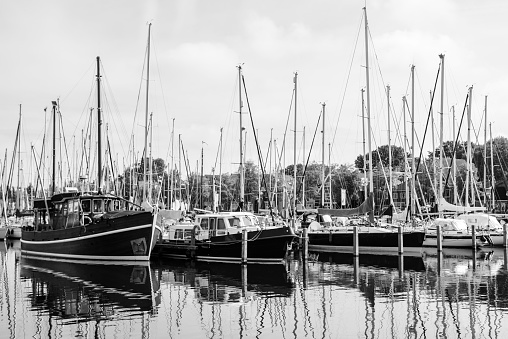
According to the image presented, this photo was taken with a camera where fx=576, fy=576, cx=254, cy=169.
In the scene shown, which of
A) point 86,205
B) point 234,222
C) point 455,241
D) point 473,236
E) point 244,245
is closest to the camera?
point 244,245

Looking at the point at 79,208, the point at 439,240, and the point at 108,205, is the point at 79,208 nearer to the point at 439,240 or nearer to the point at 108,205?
the point at 108,205

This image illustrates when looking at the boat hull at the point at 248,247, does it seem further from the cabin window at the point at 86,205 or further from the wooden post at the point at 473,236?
the wooden post at the point at 473,236

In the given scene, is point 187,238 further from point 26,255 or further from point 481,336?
point 481,336

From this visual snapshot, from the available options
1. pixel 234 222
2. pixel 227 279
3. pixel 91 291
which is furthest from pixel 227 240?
pixel 91 291

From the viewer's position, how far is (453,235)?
42625 mm

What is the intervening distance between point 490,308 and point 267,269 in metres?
13.4

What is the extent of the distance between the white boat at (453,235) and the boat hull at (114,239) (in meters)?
21.0

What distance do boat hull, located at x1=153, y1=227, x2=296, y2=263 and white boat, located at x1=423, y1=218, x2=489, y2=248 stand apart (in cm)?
1436

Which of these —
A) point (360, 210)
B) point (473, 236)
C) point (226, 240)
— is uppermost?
point (360, 210)

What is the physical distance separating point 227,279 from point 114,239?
908cm

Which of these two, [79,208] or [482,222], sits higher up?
[79,208]

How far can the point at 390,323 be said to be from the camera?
55.8 feet

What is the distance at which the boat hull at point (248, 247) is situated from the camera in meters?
32.8

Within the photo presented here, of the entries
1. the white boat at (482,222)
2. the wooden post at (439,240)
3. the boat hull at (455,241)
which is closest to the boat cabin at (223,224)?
the wooden post at (439,240)
